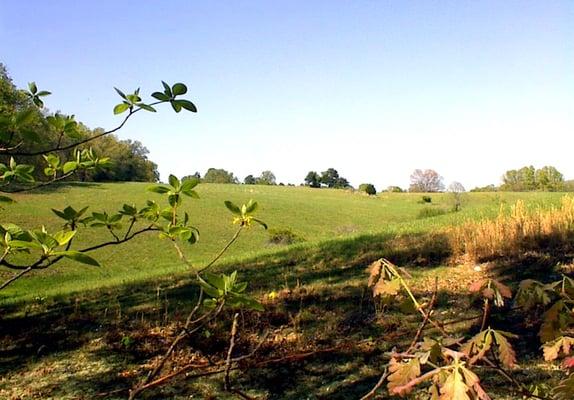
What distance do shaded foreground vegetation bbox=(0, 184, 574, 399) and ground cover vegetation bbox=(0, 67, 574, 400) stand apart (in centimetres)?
2

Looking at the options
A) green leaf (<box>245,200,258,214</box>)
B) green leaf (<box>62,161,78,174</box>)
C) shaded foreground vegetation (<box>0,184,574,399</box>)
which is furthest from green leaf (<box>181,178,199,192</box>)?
shaded foreground vegetation (<box>0,184,574,399</box>)

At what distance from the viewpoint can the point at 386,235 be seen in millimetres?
10938

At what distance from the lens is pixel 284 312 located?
6.07 metres

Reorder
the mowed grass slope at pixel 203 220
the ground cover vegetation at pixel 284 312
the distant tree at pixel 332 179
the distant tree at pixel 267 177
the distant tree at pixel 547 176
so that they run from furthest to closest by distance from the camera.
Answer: the distant tree at pixel 267 177 → the distant tree at pixel 332 179 → the distant tree at pixel 547 176 → the mowed grass slope at pixel 203 220 → the ground cover vegetation at pixel 284 312

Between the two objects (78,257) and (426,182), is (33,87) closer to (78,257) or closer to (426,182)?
(78,257)

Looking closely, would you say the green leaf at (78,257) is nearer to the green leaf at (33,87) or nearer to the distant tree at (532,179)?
the green leaf at (33,87)

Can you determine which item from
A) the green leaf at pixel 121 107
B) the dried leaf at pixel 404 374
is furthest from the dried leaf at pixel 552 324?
the green leaf at pixel 121 107

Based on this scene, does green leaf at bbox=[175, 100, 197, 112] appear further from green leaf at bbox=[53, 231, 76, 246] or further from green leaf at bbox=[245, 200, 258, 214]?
green leaf at bbox=[53, 231, 76, 246]

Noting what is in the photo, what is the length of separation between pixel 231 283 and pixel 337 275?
22.9 ft

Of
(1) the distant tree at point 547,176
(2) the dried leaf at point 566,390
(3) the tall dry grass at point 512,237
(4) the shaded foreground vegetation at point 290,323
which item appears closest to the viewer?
(2) the dried leaf at point 566,390

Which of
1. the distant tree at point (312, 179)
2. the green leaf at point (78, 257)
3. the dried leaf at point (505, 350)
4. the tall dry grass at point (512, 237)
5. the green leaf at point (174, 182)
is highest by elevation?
the distant tree at point (312, 179)

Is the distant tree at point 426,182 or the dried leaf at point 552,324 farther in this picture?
the distant tree at point 426,182

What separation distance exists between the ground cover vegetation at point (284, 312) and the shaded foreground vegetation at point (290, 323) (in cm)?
2

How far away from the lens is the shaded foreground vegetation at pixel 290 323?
14.5 ft
